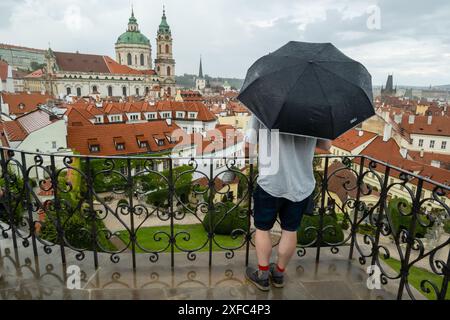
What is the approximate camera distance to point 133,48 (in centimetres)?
9981

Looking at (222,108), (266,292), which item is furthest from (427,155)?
(266,292)

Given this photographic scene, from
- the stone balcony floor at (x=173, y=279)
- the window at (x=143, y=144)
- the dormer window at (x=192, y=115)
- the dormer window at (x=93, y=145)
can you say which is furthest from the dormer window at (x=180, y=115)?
the stone balcony floor at (x=173, y=279)

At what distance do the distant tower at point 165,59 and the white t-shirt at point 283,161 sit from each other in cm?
9045

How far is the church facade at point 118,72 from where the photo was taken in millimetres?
76312

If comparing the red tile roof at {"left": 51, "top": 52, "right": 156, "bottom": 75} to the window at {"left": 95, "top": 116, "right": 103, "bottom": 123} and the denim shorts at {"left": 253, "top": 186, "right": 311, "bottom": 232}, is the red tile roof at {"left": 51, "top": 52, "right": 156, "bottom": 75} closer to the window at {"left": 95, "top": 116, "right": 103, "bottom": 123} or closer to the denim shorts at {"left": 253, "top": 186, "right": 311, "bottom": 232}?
the window at {"left": 95, "top": 116, "right": 103, "bottom": 123}

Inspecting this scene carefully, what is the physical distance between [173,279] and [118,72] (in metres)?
90.8

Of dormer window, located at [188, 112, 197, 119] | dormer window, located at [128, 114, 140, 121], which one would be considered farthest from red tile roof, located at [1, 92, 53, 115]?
dormer window, located at [188, 112, 197, 119]

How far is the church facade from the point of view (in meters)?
76.3

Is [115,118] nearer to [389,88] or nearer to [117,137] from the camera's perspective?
[117,137]

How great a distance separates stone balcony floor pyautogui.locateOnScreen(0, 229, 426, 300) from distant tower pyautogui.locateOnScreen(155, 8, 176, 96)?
294 ft

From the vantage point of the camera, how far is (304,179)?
101 inches
